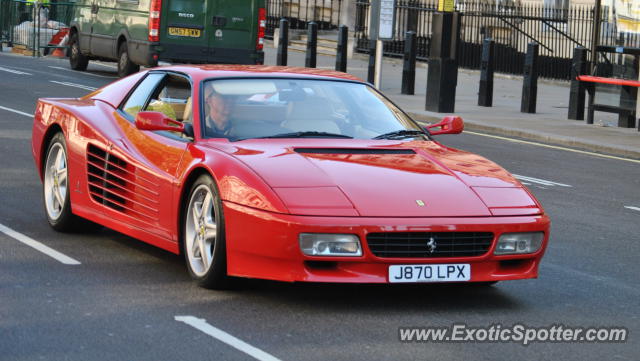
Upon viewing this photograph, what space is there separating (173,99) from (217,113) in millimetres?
696

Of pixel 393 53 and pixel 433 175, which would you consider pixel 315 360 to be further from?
pixel 393 53

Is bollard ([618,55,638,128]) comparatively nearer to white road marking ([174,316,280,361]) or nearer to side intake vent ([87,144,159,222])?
side intake vent ([87,144,159,222])

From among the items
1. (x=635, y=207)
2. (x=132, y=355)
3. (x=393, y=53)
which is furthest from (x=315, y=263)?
(x=393, y=53)

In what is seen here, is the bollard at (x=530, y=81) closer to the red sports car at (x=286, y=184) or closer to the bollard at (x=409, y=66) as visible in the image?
the bollard at (x=409, y=66)

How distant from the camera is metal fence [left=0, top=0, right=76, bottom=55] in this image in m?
36.1

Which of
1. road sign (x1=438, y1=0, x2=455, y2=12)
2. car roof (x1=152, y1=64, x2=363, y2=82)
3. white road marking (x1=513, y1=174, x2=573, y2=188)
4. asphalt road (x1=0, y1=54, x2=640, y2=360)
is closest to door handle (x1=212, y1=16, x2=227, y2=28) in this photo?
road sign (x1=438, y1=0, x2=455, y2=12)

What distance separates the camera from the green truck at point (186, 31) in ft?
87.5

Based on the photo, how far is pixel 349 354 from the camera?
6.11 metres

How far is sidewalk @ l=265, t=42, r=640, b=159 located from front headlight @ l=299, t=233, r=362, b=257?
12023 mm

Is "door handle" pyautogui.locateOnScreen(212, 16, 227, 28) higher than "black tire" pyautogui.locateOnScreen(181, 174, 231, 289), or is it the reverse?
"door handle" pyautogui.locateOnScreen(212, 16, 227, 28)

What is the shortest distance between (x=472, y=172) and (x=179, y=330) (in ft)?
6.83

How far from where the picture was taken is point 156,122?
7973 millimetres

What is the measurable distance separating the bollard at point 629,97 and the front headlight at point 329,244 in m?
16.1

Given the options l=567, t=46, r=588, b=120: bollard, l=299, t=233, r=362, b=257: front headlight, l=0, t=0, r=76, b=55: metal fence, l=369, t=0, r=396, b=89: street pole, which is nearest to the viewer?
l=299, t=233, r=362, b=257: front headlight
